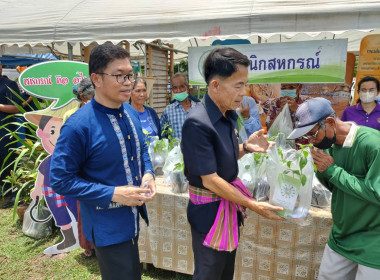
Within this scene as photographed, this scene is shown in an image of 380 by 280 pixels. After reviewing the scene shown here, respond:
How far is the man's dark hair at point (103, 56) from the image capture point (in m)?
1.31

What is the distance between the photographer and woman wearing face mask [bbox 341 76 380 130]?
3.41m

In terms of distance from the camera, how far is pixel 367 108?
11.6 ft

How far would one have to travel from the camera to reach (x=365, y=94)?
135 inches

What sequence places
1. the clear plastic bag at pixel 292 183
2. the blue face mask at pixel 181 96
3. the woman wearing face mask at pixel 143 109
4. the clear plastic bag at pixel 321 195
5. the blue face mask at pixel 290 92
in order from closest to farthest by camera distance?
the clear plastic bag at pixel 292 183 < the clear plastic bag at pixel 321 195 < the woman wearing face mask at pixel 143 109 < the blue face mask at pixel 181 96 < the blue face mask at pixel 290 92

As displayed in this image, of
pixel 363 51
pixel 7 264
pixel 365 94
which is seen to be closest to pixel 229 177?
pixel 7 264

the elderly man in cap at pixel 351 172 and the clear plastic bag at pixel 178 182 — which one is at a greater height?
the elderly man in cap at pixel 351 172

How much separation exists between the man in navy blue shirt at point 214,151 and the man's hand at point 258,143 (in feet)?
0.49

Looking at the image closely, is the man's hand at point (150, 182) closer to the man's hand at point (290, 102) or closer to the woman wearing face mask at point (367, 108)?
the man's hand at point (290, 102)

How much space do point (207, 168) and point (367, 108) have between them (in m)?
3.16

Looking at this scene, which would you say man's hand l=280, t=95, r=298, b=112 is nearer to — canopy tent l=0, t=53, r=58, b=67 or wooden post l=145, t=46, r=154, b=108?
wooden post l=145, t=46, r=154, b=108

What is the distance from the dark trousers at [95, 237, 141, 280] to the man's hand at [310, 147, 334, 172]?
104 centimetres

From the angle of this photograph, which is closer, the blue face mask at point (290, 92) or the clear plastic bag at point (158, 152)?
the clear plastic bag at point (158, 152)

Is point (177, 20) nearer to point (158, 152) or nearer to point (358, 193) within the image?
point (158, 152)

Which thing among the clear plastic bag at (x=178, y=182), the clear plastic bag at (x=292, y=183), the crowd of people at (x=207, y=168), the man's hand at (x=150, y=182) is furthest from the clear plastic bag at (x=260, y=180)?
the man's hand at (x=150, y=182)
